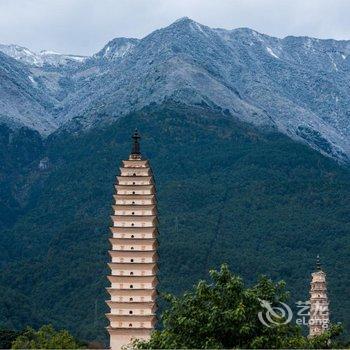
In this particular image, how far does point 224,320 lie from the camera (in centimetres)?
3962

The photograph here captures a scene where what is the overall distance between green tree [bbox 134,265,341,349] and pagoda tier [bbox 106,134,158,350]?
33.8 meters

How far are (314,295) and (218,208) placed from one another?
344ft

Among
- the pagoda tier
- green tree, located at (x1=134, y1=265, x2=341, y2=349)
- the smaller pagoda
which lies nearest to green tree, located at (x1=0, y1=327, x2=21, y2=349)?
the pagoda tier

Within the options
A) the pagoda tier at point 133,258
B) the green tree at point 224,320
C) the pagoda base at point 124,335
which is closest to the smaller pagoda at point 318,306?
the pagoda tier at point 133,258

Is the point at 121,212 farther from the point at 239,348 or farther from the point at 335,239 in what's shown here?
the point at 335,239

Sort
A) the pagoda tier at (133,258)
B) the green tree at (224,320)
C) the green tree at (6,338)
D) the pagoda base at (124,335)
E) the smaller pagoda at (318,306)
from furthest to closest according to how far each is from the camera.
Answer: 1. the green tree at (6,338)
2. the smaller pagoda at (318,306)
3. the pagoda tier at (133,258)
4. the pagoda base at (124,335)
5. the green tree at (224,320)

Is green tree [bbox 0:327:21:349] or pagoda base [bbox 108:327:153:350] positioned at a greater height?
green tree [bbox 0:327:21:349]

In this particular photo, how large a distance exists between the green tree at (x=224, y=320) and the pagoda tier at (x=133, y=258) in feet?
111

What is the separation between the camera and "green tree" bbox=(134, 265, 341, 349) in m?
39.5

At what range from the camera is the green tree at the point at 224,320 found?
3950cm

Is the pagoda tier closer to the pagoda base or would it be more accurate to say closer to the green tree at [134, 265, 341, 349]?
the pagoda base

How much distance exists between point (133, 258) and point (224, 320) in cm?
3924

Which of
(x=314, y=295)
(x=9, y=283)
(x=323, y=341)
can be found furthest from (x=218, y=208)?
(x=323, y=341)

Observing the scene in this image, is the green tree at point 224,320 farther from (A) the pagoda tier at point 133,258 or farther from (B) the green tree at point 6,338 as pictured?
(B) the green tree at point 6,338
